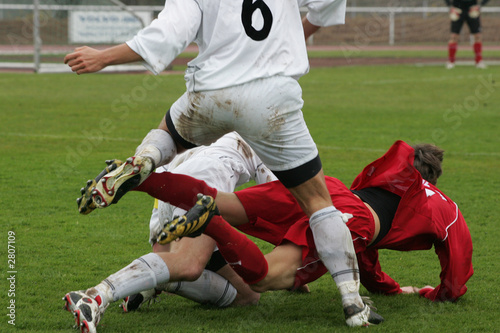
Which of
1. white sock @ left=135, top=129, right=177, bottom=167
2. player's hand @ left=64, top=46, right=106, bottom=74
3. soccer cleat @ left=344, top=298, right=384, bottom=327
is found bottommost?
soccer cleat @ left=344, top=298, right=384, bottom=327

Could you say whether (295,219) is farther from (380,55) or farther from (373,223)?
(380,55)

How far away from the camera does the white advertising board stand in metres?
20.4

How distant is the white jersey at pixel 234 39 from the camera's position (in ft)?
10.7

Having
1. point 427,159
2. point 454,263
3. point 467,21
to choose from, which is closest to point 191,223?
point 454,263

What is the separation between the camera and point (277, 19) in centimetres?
339

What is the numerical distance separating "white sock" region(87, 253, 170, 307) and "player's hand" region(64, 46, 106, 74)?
0.86 m

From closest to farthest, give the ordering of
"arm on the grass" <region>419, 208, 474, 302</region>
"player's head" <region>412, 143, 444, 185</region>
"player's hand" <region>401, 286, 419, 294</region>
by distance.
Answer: "arm on the grass" <region>419, 208, 474, 302</region>, "player's hand" <region>401, 286, 419, 294</region>, "player's head" <region>412, 143, 444, 185</region>

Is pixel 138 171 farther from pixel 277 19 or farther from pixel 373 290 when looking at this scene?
pixel 373 290

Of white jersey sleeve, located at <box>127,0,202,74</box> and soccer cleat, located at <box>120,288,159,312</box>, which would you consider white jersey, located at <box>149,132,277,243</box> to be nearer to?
soccer cleat, located at <box>120,288,159,312</box>

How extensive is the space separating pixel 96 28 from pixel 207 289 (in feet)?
58.3

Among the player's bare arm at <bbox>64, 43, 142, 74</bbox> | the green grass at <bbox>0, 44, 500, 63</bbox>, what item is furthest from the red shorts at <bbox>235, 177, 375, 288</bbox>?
the green grass at <bbox>0, 44, 500, 63</bbox>

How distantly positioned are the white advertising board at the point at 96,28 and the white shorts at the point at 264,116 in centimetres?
1751

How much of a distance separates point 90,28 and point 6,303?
17711mm

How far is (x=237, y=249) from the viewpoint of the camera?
3.26 metres
